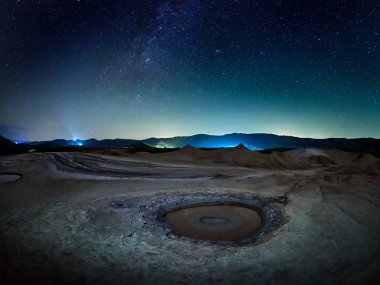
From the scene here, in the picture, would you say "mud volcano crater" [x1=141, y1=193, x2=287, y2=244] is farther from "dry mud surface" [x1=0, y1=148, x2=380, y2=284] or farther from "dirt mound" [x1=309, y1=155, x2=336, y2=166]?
"dirt mound" [x1=309, y1=155, x2=336, y2=166]

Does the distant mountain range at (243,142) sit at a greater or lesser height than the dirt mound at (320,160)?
greater

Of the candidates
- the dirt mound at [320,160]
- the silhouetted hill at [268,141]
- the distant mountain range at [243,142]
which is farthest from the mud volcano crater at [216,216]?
the distant mountain range at [243,142]

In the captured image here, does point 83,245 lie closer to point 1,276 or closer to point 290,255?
point 1,276

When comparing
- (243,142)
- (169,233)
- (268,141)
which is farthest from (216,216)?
(243,142)

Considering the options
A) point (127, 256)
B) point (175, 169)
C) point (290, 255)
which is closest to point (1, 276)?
point (127, 256)

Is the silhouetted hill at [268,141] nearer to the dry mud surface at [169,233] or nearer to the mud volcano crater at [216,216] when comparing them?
the dry mud surface at [169,233]

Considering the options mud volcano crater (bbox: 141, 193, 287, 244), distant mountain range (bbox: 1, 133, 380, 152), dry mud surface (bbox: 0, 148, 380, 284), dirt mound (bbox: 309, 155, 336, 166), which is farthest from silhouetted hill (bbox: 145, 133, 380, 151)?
mud volcano crater (bbox: 141, 193, 287, 244)
